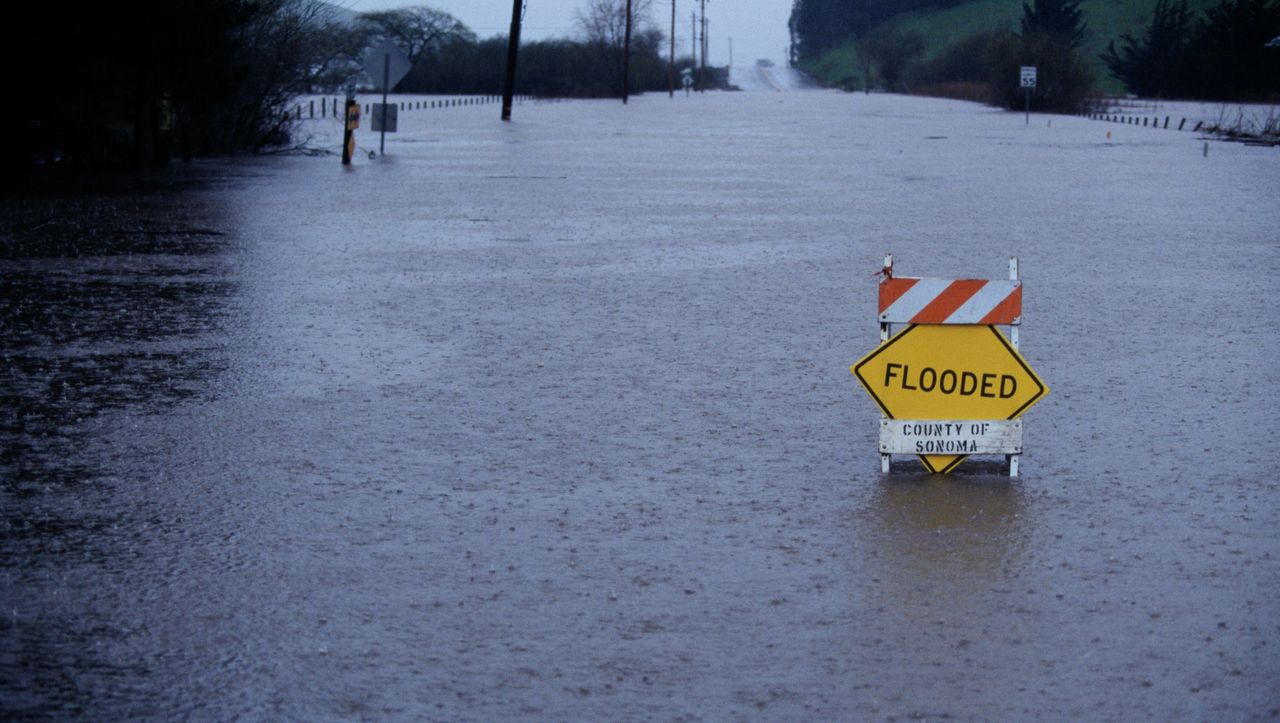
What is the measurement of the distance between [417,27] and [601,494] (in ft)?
592

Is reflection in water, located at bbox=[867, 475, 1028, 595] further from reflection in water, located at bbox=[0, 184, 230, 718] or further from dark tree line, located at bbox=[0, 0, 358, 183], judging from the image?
dark tree line, located at bbox=[0, 0, 358, 183]

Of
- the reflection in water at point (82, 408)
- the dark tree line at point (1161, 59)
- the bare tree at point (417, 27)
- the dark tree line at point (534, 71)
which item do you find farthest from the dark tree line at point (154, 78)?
the bare tree at point (417, 27)

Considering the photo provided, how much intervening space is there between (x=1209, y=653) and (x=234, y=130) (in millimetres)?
31859

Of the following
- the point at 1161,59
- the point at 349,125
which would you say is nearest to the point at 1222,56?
the point at 1161,59

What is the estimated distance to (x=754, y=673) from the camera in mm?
5148

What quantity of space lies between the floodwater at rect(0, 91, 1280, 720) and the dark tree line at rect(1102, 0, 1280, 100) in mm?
85548

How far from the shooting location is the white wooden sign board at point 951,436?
7773 mm

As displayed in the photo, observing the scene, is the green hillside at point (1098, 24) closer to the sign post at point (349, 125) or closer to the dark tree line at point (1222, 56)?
the dark tree line at point (1222, 56)

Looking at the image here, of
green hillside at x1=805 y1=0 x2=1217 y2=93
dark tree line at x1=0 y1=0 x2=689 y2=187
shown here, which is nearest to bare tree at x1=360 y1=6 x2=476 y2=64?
green hillside at x1=805 y1=0 x2=1217 y2=93

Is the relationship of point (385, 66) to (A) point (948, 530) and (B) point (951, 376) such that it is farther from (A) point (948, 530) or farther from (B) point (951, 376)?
(A) point (948, 530)

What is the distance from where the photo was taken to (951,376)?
25.7 feet

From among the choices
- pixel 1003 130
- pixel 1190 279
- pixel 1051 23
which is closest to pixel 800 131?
pixel 1003 130

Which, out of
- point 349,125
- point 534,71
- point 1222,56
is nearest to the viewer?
point 349,125

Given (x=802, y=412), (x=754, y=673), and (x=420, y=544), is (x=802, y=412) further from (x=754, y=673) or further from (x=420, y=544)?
(x=754, y=673)
